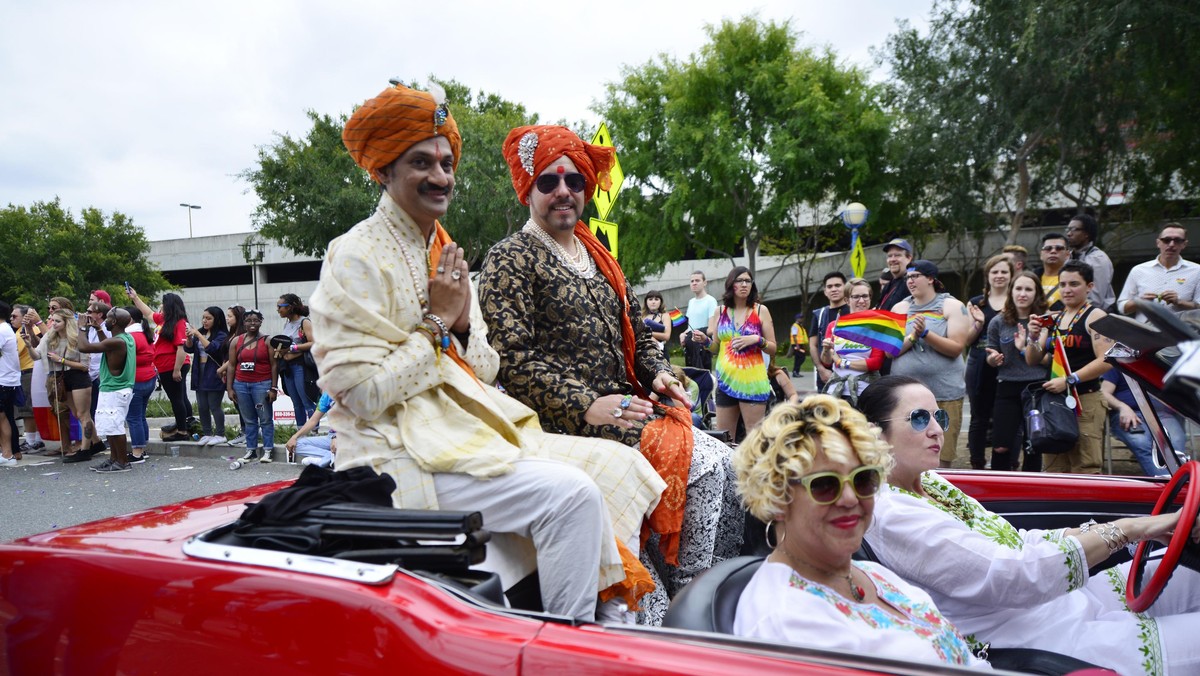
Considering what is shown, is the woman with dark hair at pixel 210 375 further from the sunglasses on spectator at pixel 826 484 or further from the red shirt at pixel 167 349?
the sunglasses on spectator at pixel 826 484

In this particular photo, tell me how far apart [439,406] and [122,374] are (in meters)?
8.03

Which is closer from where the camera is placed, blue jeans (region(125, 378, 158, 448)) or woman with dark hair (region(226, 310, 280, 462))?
woman with dark hair (region(226, 310, 280, 462))

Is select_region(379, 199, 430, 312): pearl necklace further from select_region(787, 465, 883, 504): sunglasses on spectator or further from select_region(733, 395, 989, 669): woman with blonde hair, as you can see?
select_region(787, 465, 883, 504): sunglasses on spectator

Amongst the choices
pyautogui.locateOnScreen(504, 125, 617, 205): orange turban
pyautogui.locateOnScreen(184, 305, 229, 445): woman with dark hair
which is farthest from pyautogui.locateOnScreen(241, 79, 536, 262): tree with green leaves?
pyautogui.locateOnScreen(504, 125, 617, 205): orange turban

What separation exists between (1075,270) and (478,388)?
437cm

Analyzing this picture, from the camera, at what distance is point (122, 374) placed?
8898 mm

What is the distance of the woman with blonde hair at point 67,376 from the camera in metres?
9.59

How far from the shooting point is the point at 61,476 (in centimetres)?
888

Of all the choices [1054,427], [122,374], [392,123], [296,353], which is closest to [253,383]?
[296,353]

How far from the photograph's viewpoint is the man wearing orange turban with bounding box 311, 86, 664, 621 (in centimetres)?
214

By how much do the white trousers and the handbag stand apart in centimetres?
390

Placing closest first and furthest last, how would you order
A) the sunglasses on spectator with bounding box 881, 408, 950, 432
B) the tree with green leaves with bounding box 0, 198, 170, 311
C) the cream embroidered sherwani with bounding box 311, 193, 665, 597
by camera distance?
1. the cream embroidered sherwani with bounding box 311, 193, 665, 597
2. the sunglasses on spectator with bounding box 881, 408, 950, 432
3. the tree with green leaves with bounding box 0, 198, 170, 311

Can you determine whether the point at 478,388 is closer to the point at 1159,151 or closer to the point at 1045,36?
the point at 1045,36

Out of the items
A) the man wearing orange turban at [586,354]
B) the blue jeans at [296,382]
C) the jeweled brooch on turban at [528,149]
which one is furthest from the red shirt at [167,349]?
the jeweled brooch on turban at [528,149]
